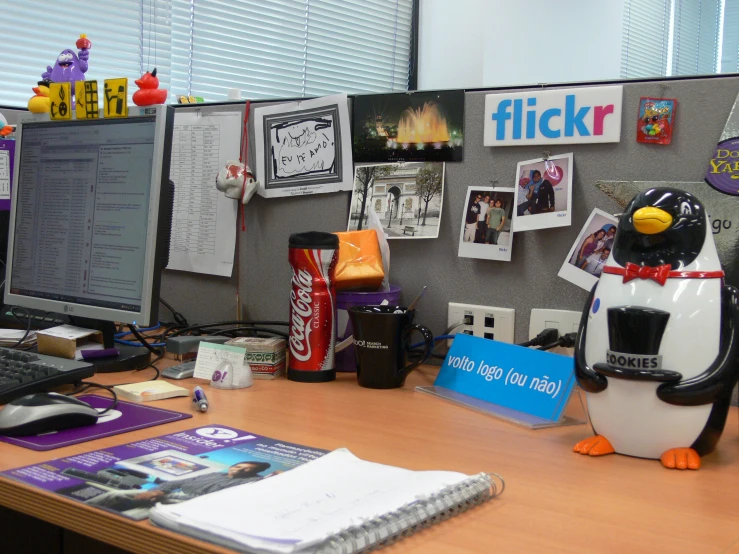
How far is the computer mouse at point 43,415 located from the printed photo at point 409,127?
62 cm

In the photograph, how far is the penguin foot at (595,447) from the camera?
2.44 ft

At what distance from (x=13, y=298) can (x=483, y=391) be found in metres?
0.77

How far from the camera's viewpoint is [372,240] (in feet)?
3.76

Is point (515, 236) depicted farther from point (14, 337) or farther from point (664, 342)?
point (14, 337)

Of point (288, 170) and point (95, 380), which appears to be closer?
point (95, 380)

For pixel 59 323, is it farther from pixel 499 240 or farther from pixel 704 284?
pixel 704 284

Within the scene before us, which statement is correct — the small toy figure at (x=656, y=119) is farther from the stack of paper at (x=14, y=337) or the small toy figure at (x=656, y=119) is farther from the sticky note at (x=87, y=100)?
the stack of paper at (x=14, y=337)

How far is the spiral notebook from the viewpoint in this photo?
484 mm

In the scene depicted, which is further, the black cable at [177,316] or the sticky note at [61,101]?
the black cable at [177,316]

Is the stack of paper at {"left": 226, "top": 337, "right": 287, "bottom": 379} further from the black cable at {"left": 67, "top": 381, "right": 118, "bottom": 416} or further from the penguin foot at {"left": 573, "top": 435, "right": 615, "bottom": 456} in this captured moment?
the penguin foot at {"left": 573, "top": 435, "right": 615, "bottom": 456}

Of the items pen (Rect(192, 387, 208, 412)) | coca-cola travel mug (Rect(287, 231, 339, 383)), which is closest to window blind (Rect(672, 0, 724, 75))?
coca-cola travel mug (Rect(287, 231, 339, 383))

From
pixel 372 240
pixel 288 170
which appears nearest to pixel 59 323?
pixel 288 170

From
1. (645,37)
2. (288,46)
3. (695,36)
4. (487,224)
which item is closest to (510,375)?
(487,224)

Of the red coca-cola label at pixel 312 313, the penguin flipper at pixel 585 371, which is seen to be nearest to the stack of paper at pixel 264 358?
the red coca-cola label at pixel 312 313
